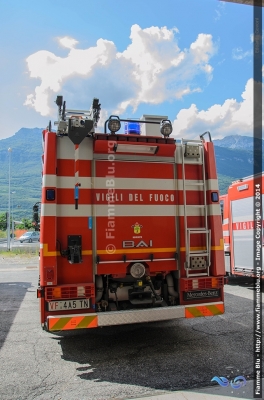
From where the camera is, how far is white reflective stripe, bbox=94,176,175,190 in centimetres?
471

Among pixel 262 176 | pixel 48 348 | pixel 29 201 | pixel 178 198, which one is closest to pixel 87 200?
pixel 178 198

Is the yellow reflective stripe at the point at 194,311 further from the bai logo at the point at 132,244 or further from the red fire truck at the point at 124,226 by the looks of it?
the bai logo at the point at 132,244

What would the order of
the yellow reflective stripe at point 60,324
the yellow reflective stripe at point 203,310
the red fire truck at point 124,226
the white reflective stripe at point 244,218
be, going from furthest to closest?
the white reflective stripe at point 244,218, the yellow reflective stripe at point 203,310, the red fire truck at point 124,226, the yellow reflective stripe at point 60,324

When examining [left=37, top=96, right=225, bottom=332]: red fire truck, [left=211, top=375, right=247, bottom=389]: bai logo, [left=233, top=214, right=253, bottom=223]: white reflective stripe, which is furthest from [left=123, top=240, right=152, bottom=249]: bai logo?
[left=233, top=214, right=253, bottom=223]: white reflective stripe

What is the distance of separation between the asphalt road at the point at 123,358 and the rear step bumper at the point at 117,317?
52 centimetres

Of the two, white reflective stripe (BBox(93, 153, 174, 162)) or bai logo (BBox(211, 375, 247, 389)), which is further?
white reflective stripe (BBox(93, 153, 174, 162))

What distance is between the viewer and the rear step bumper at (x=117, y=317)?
165 inches

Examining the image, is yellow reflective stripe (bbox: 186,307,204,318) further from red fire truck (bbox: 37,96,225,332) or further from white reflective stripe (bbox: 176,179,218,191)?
white reflective stripe (bbox: 176,179,218,191)

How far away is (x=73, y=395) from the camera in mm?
3471

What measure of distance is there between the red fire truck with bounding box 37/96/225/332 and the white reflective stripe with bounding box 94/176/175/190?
1cm

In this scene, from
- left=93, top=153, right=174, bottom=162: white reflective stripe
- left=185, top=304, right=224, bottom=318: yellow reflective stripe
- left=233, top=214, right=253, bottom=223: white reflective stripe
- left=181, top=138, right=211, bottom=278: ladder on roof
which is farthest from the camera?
left=233, top=214, right=253, bottom=223: white reflective stripe

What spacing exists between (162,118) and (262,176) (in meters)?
4.20

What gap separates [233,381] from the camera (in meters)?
3.72

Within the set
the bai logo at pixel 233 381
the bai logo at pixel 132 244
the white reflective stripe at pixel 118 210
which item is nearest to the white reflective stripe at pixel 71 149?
the white reflective stripe at pixel 118 210
